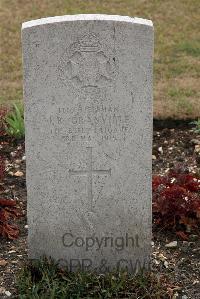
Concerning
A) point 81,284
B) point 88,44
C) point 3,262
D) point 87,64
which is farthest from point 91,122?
point 3,262

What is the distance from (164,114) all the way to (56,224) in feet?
9.83

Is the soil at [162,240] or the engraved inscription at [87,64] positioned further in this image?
the soil at [162,240]

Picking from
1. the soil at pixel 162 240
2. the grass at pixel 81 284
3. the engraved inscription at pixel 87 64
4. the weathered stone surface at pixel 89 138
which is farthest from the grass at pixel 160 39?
the engraved inscription at pixel 87 64

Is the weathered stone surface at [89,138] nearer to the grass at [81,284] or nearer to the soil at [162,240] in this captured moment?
the grass at [81,284]

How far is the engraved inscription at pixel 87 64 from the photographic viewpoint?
14.9ft

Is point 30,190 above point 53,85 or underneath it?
underneath

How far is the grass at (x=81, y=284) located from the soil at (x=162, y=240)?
12cm

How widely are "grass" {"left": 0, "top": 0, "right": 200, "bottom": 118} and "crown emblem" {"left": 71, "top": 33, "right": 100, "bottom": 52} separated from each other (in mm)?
3225

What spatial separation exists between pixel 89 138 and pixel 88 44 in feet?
2.06

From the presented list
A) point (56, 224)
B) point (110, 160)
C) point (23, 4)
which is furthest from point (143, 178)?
point (23, 4)

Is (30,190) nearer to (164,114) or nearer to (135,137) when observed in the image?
(135,137)

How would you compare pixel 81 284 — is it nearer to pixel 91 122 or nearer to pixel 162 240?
pixel 162 240

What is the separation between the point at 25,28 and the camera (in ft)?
14.9

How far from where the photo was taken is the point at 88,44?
455 cm
